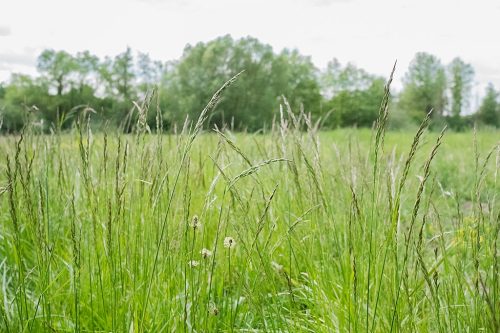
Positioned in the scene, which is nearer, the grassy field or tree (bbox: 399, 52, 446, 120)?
the grassy field

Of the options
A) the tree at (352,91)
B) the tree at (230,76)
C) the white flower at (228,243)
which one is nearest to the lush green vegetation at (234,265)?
the white flower at (228,243)

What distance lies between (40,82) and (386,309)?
150ft

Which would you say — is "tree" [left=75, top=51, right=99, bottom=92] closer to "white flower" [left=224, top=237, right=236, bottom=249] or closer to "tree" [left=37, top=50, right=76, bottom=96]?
"tree" [left=37, top=50, right=76, bottom=96]

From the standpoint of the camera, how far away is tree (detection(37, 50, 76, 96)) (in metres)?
41.5

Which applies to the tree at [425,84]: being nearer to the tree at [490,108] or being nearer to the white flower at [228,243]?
the tree at [490,108]

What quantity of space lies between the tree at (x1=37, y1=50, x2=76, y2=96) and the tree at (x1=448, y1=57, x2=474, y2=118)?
39470 millimetres

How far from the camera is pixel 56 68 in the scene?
42062 mm

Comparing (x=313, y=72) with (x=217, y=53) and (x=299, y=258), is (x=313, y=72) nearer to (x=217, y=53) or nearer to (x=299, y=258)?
(x=217, y=53)

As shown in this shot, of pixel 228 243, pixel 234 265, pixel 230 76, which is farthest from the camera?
pixel 230 76

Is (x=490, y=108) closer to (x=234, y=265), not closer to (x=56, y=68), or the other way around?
→ (x=56, y=68)

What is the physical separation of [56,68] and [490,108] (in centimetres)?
4420

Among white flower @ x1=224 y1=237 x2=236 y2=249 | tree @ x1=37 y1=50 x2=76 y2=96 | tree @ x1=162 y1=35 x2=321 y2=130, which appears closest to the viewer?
white flower @ x1=224 y1=237 x2=236 y2=249

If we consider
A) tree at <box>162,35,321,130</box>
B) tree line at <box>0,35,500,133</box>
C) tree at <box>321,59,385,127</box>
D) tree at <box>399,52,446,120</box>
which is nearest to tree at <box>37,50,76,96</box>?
tree line at <box>0,35,500,133</box>

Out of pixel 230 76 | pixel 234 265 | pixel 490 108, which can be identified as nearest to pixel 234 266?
pixel 234 265
